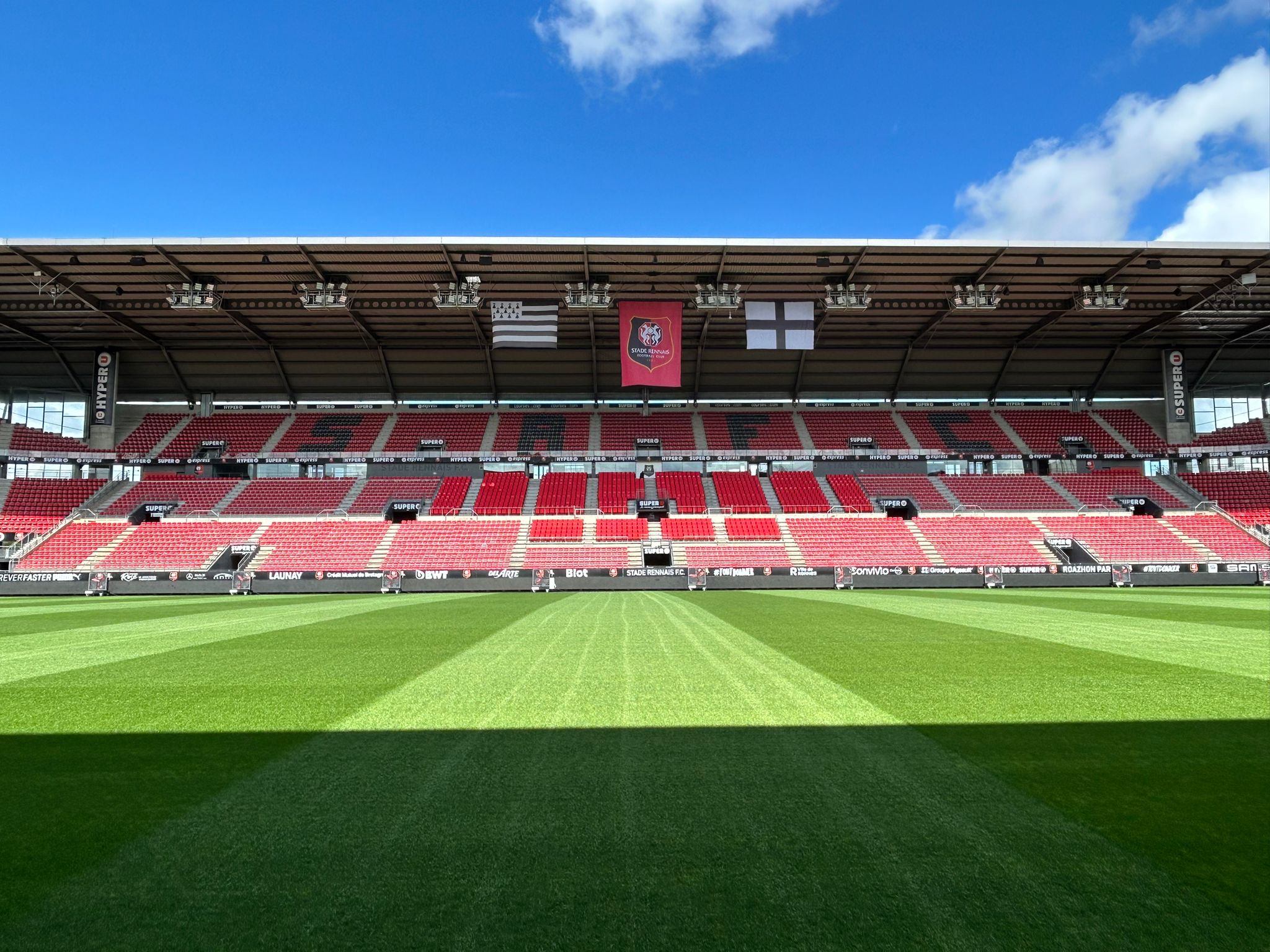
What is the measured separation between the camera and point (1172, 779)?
3582mm

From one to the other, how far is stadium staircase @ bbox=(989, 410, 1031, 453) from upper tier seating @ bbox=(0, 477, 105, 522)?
54235 millimetres

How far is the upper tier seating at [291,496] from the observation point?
3641 cm

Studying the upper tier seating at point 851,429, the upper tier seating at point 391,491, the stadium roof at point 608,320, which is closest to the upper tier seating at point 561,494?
the upper tier seating at point 391,491

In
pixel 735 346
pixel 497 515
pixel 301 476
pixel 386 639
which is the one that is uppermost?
pixel 735 346

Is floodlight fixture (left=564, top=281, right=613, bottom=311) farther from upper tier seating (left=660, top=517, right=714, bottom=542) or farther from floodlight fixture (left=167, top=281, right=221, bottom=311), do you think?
floodlight fixture (left=167, top=281, right=221, bottom=311)

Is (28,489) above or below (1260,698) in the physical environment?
above

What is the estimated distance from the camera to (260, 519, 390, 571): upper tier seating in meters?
30.9

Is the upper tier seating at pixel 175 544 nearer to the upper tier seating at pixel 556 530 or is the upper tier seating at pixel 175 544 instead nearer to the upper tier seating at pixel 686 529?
the upper tier seating at pixel 556 530

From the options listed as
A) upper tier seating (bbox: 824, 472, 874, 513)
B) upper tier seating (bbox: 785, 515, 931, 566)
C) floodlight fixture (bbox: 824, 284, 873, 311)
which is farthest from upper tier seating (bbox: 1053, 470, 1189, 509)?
floodlight fixture (bbox: 824, 284, 873, 311)

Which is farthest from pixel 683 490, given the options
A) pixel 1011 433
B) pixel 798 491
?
pixel 1011 433

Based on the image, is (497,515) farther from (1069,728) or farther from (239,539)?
(1069,728)

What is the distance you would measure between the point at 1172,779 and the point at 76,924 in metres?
5.00

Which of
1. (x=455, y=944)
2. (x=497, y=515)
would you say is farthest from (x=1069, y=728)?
(x=497, y=515)

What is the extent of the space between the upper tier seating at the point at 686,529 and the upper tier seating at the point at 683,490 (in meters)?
1.32
